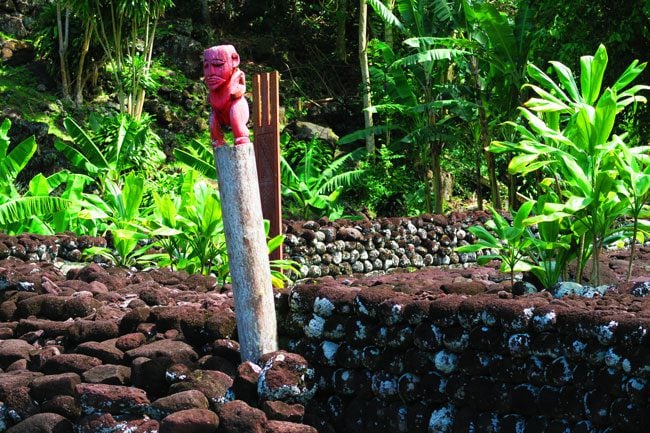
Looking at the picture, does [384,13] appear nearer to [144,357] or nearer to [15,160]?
[15,160]

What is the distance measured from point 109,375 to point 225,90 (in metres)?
1.83

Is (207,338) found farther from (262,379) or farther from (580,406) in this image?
(580,406)

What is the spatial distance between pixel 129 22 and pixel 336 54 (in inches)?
265

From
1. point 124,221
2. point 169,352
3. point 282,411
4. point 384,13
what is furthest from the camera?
point 384,13

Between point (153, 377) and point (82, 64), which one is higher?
point (82, 64)

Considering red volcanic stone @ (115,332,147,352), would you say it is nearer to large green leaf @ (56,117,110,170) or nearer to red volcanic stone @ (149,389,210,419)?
red volcanic stone @ (149,389,210,419)

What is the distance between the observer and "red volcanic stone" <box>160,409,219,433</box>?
4355 mm

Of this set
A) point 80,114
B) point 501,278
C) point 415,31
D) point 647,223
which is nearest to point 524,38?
point 415,31

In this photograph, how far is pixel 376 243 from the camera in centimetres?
1235

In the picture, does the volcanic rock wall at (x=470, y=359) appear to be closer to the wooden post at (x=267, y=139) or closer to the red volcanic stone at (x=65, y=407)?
the red volcanic stone at (x=65, y=407)

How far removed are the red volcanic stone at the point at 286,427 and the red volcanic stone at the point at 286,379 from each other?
21 centimetres

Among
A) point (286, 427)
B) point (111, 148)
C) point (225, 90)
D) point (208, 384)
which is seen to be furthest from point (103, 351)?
point (111, 148)

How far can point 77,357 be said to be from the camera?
5121 mm

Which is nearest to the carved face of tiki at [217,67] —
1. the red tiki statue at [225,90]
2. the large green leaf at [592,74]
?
the red tiki statue at [225,90]
